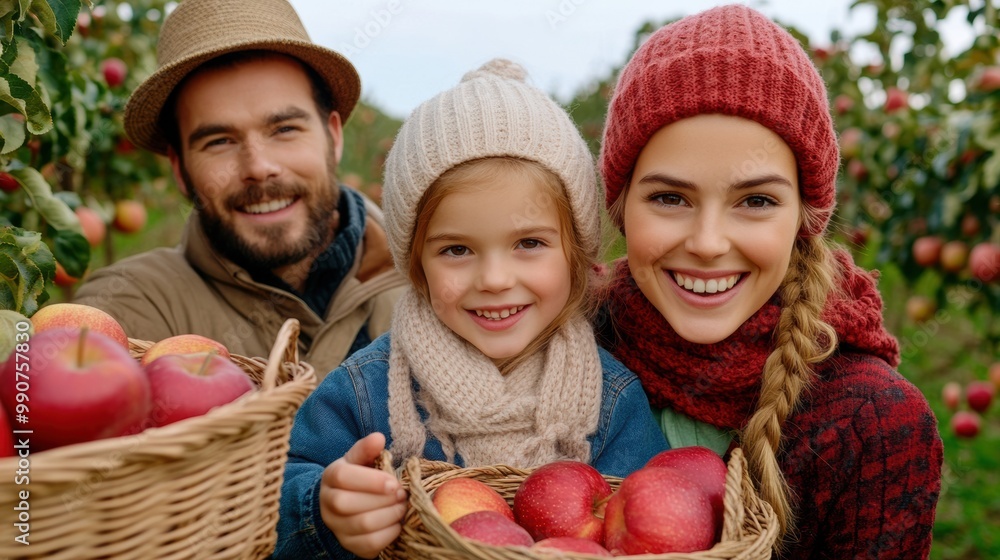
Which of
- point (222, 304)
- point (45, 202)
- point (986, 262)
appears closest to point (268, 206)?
point (222, 304)

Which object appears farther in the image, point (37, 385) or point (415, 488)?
point (415, 488)

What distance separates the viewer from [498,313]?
189 centimetres

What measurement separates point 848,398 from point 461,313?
0.86 m

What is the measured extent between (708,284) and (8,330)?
1326 millimetres

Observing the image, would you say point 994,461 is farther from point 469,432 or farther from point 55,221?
point 55,221

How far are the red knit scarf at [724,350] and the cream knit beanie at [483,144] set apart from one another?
0.24 metres

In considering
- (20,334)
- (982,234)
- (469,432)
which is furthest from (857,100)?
(20,334)

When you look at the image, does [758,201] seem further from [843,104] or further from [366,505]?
[843,104]

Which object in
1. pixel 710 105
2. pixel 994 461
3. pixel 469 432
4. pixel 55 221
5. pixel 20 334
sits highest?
pixel 710 105

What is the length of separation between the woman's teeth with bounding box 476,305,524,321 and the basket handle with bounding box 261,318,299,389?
540 mm

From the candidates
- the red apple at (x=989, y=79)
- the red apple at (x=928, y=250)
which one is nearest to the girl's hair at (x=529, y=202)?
the red apple at (x=989, y=79)

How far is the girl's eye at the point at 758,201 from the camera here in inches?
71.0

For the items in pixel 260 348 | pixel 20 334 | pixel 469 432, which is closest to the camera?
pixel 20 334

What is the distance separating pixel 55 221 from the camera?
2143 millimetres
